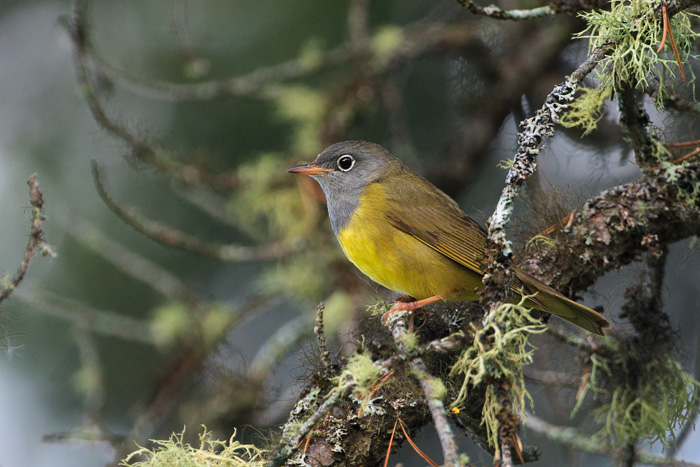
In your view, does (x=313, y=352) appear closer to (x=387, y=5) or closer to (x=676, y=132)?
(x=676, y=132)

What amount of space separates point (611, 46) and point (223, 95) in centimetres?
345

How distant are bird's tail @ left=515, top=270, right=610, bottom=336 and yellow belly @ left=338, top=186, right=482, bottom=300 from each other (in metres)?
0.42

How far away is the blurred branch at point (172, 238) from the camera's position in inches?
→ 160

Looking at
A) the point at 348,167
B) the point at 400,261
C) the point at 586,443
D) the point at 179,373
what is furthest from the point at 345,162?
the point at 179,373

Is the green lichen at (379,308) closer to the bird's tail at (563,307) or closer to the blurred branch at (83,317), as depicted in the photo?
the bird's tail at (563,307)

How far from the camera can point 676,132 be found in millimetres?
3121

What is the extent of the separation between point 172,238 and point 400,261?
188cm

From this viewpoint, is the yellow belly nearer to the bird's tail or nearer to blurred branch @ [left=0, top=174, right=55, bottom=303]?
the bird's tail

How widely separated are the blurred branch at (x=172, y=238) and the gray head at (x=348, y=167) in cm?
109

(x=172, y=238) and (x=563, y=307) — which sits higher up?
(x=172, y=238)

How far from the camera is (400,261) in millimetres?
3311

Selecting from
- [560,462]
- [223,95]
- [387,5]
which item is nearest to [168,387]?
[223,95]

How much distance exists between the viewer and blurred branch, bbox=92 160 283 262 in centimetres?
407

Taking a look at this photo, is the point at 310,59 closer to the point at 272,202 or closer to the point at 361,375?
the point at 272,202
